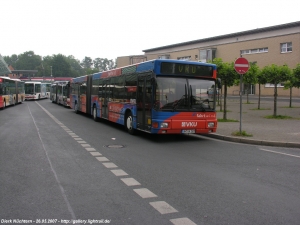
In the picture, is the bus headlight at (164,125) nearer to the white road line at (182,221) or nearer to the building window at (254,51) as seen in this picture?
the white road line at (182,221)

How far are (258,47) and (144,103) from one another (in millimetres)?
45983

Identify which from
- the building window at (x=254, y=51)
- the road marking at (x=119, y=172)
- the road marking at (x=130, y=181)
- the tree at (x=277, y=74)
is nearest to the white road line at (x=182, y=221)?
the road marking at (x=130, y=181)

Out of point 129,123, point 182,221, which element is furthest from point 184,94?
point 182,221

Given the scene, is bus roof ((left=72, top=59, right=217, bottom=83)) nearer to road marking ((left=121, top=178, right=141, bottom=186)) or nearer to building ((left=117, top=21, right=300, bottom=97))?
road marking ((left=121, top=178, right=141, bottom=186))

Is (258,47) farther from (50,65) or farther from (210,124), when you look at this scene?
(50,65)

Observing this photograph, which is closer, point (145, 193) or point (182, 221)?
point (182, 221)

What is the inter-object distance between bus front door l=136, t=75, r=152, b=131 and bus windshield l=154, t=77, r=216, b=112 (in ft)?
1.56

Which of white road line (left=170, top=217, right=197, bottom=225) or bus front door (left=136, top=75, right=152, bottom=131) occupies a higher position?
bus front door (left=136, top=75, right=152, bottom=131)

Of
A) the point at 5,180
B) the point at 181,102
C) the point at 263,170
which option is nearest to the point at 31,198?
A: the point at 5,180

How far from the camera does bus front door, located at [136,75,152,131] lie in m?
11.4

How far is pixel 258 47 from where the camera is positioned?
2079 inches

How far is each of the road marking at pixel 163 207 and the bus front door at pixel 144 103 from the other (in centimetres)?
644

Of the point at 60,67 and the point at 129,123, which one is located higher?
the point at 60,67

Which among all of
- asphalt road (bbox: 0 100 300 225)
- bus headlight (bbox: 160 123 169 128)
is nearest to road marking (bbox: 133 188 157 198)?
asphalt road (bbox: 0 100 300 225)
